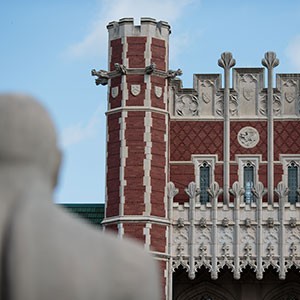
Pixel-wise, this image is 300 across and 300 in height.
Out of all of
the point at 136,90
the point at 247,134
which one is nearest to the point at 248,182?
the point at 247,134

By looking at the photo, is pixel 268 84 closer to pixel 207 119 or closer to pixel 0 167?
pixel 207 119

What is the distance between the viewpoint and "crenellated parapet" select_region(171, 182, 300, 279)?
28656mm

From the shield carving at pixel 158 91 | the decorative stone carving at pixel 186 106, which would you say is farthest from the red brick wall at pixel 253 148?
Answer: the shield carving at pixel 158 91

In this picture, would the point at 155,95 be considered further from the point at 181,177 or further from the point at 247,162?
the point at 247,162

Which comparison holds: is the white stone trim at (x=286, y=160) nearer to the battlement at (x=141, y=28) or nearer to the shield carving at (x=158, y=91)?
the shield carving at (x=158, y=91)

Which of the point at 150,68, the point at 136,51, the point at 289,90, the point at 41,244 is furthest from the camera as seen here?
the point at 289,90

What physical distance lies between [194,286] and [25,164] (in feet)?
90.6

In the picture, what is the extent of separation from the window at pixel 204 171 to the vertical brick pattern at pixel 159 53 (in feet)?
7.99

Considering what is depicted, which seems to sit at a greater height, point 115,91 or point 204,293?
point 115,91

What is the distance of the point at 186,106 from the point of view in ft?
99.0

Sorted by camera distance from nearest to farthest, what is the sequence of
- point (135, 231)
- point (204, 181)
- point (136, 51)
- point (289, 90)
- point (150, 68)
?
point (135, 231), point (150, 68), point (136, 51), point (204, 181), point (289, 90)

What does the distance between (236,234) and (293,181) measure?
2187 mm

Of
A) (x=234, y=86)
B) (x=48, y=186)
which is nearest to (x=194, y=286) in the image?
(x=234, y=86)

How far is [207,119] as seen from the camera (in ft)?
98.7
